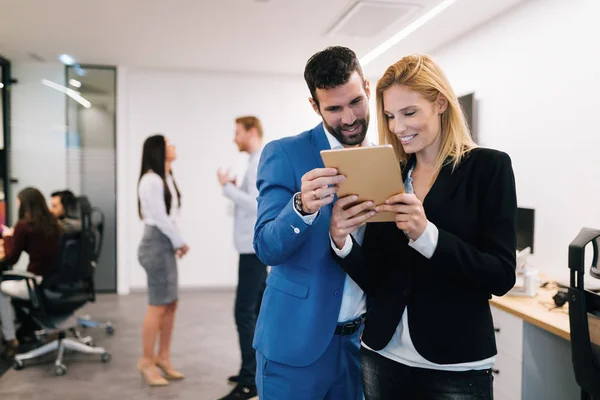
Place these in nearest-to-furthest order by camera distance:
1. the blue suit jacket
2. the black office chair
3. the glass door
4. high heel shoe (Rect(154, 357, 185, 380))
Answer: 1. the blue suit jacket
2. the black office chair
3. high heel shoe (Rect(154, 357, 185, 380))
4. the glass door

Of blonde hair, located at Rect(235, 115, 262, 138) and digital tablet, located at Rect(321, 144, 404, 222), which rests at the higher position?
blonde hair, located at Rect(235, 115, 262, 138)

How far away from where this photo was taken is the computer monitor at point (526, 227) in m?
3.08

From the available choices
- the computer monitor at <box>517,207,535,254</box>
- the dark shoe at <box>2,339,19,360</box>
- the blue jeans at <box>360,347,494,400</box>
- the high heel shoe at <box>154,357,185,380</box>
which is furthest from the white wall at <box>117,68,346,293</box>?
the blue jeans at <box>360,347,494,400</box>

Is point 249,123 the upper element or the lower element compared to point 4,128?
lower

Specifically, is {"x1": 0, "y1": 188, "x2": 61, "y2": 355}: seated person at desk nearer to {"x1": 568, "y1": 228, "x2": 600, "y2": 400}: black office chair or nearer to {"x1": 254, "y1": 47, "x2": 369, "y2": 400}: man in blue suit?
{"x1": 254, "y1": 47, "x2": 369, "y2": 400}: man in blue suit

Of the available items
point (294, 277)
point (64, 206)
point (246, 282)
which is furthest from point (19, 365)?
point (294, 277)

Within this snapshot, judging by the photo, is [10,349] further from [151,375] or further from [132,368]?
[151,375]

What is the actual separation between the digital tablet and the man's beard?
294 mm

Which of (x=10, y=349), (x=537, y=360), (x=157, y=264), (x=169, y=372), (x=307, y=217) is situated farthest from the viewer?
A: (x=10, y=349)

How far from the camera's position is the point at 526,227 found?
3123 mm

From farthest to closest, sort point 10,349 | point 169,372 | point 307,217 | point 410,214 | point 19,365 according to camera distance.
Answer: point 10,349 → point 19,365 → point 169,372 → point 307,217 → point 410,214

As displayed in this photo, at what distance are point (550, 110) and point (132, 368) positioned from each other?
3476 millimetres

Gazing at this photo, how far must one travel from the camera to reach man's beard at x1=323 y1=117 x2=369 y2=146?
1361mm

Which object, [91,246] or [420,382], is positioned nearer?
[420,382]
